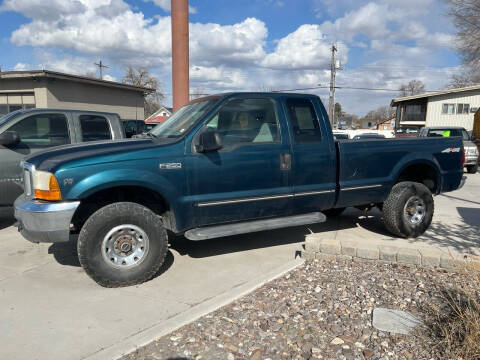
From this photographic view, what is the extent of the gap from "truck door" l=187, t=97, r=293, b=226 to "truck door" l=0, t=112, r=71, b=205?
10.0ft

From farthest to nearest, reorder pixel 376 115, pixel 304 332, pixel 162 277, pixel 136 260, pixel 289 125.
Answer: pixel 376 115, pixel 289 125, pixel 162 277, pixel 136 260, pixel 304 332

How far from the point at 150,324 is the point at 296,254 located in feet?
7.51

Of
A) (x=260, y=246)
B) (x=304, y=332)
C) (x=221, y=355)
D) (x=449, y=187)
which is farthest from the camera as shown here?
(x=449, y=187)

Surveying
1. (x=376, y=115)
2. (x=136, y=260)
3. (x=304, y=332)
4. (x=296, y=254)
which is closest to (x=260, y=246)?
(x=296, y=254)

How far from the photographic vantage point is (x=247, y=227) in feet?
14.2

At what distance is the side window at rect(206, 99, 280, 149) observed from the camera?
14.1 feet

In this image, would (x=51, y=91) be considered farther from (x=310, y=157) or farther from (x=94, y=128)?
(x=310, y=157)

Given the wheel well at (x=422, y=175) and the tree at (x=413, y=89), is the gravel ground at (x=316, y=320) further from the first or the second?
the tree at (x=413, y=89)

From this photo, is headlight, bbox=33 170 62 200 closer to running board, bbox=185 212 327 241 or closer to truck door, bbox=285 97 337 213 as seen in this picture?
running board, bbox=185 212 327 241

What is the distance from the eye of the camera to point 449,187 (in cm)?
577

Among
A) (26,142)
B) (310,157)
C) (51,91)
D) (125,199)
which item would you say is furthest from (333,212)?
(51,91)

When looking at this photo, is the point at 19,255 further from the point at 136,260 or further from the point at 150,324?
the point at 150,324

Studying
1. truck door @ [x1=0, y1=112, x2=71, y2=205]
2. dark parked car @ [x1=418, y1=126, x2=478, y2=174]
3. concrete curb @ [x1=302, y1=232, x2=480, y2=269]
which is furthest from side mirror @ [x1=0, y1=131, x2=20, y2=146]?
dark parked car @ [x1=418, y1=126, x2=478, y2=174]

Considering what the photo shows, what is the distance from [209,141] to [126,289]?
1.75 meters
